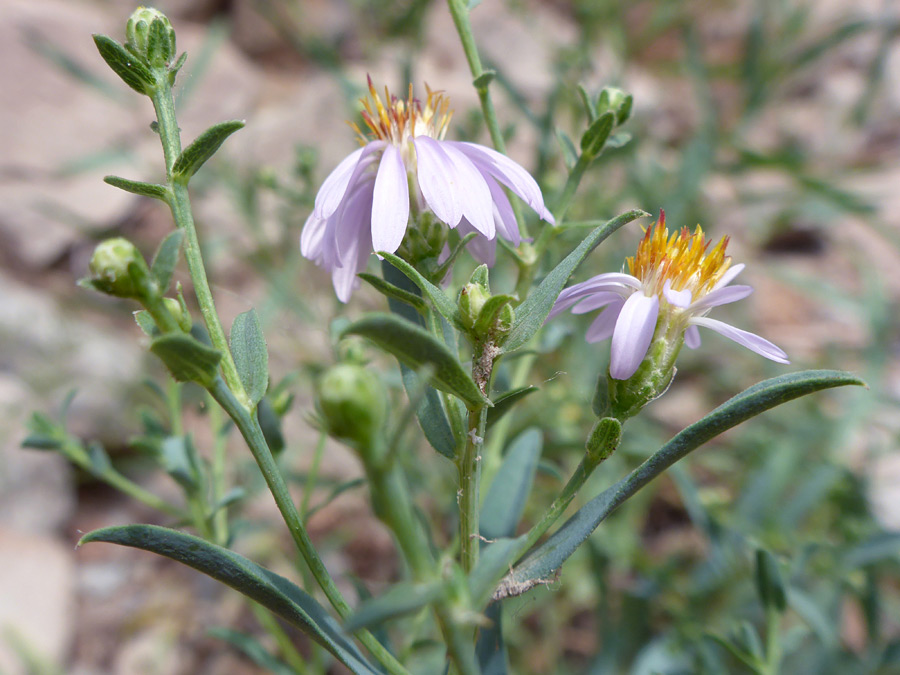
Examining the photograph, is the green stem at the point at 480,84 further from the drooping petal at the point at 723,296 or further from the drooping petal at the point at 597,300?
the drooping petal at the point at 723,296

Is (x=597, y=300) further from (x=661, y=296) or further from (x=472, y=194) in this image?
(x=472, y=194)

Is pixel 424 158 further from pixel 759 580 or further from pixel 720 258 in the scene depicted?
pixel 759 580

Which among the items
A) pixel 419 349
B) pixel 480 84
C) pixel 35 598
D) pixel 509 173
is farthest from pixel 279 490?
pixel 35 598

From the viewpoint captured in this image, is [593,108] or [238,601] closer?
[593,108]

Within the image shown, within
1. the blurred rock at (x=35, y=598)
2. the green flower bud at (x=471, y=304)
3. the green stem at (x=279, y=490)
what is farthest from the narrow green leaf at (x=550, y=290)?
the blurred rock at (x=35, y=598)

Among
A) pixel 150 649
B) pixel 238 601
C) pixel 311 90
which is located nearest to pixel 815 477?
pixel 238 601

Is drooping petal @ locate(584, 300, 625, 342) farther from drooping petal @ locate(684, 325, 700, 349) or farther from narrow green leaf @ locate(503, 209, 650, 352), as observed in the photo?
narrow green leaf @ locate(503, 209, 650, 352)
